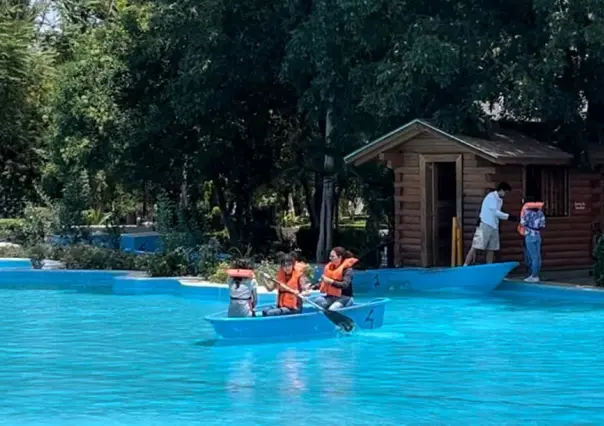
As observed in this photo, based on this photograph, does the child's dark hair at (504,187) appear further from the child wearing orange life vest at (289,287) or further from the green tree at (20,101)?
the green tree at (20,101)

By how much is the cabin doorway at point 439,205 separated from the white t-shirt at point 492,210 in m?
1.39

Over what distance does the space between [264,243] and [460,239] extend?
8514 mm

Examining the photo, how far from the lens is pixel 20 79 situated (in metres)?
38.3

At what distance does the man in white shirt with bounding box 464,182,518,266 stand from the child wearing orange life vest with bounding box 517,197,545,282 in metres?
0.50

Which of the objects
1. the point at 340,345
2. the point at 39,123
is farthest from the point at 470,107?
the point at 39,123

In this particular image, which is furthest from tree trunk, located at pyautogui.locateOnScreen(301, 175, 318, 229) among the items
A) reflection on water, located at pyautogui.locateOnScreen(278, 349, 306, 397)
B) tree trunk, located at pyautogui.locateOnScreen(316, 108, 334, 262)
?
reflection on water, located at pyautogui.locateOnScreen(278, 349, 306, 397)

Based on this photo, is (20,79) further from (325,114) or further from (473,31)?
(473,31)

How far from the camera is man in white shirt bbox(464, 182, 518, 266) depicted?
22.2 metres

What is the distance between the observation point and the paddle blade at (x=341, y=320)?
51.8 feet

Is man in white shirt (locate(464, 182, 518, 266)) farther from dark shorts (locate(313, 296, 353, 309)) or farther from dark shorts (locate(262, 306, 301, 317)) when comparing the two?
dark shorts (locate(262, 306, 301, 317))

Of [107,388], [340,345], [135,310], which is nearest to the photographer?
[107,388]

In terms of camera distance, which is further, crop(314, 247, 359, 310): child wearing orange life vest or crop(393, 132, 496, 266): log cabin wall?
crop(393, 132, 496, 266): log cabin wall

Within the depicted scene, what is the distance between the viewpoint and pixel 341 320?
52.2 ft

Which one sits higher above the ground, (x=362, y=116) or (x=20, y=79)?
(x=20, y=79)
